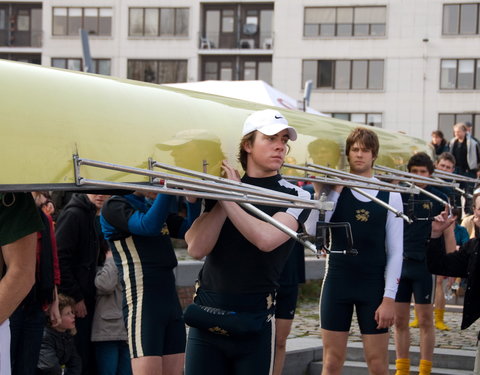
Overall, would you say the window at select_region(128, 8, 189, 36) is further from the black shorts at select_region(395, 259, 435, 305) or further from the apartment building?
the black shorts at select_region(395, 259, 435, 305)

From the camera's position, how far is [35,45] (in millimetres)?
55562

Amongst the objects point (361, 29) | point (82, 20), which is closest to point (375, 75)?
point (361, 29)

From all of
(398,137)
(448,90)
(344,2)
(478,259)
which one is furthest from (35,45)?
(478,259)

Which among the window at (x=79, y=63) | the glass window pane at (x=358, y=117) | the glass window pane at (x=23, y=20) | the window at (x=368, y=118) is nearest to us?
the window at (x=368, y=118)

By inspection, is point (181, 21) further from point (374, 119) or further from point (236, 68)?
point (374, 119)

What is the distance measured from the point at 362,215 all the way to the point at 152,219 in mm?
1754

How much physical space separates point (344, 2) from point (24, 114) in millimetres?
49763

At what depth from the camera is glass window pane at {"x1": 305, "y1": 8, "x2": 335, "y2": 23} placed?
2031 inches

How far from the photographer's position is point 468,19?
4988cm

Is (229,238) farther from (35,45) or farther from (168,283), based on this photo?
(35,45)

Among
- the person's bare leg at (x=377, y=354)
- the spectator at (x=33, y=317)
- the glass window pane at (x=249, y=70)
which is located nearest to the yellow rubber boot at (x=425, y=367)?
the person's bare leg at (x=377, y=354)

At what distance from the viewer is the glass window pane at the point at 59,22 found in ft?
180

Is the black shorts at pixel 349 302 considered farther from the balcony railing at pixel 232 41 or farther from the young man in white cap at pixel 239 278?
the balcony railing at pixel 232 41

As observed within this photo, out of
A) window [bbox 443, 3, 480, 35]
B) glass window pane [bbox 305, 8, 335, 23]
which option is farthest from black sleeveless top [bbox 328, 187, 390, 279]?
glass window pane [bbox 305, 8, 335, 23]
